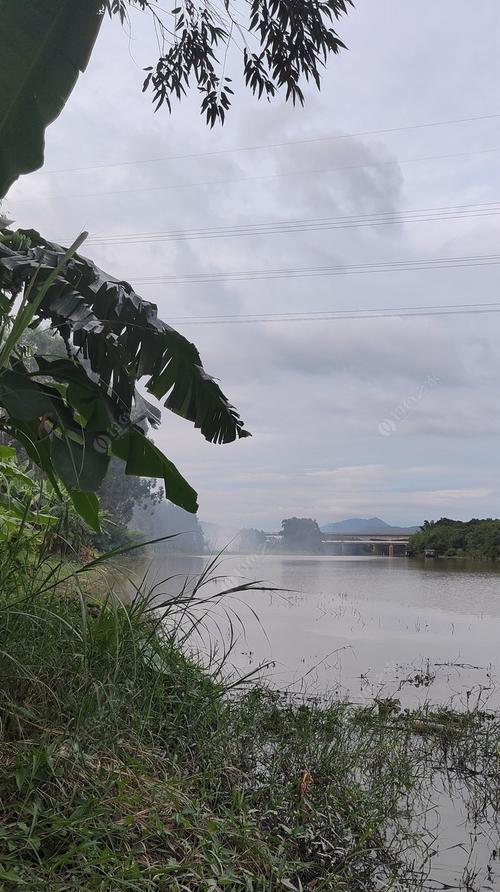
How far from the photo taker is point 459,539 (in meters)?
19.0

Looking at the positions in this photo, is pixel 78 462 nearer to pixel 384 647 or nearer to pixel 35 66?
pixel 35 66

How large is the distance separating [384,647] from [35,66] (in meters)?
5.08

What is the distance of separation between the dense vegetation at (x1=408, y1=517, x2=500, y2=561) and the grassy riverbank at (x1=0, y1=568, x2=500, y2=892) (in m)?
15.5

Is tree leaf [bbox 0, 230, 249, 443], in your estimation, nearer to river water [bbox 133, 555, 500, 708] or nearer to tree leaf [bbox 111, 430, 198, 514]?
tree leaf [bbox 111, 430, 198, 514]

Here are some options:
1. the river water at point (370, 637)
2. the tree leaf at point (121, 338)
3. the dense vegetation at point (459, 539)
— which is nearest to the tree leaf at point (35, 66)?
the tree leaf at point (121, 338)

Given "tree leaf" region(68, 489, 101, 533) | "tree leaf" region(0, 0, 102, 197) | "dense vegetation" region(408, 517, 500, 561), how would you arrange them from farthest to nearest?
"dense vegetation" region(408, 517, 500, 561) < "tree leaf" region(68, 489, 101, 533) < "tree leaf" region(0, 0, 102, 197)

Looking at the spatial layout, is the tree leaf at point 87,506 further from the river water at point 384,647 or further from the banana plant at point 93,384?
the river water at point 384,647

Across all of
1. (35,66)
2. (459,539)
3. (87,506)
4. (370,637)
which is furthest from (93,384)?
(459,539)

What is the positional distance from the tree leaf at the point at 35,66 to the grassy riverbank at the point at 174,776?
3.81 ft

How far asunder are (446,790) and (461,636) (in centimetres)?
397

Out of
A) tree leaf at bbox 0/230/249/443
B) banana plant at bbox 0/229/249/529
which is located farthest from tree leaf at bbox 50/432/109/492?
tree leaf at bbox 0/230/249/443

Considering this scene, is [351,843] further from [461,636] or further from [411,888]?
[461,636]

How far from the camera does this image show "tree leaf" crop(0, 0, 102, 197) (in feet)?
5.52

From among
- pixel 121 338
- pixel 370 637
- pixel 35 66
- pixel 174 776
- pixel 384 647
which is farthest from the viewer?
pixel 370 637
